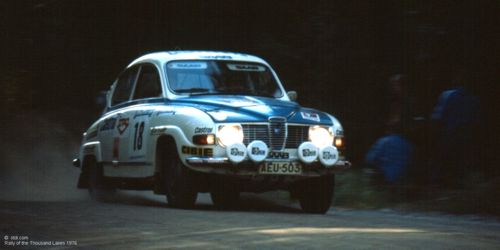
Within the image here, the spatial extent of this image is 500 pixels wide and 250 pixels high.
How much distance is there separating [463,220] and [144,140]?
3.72 meters

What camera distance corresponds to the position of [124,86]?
14328 millimetres

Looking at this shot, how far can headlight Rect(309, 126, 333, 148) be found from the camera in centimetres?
1210

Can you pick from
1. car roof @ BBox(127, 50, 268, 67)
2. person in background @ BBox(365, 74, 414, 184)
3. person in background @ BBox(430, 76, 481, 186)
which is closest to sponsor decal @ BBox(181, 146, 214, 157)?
car roof @ BBox(127, 50, 268, 67)

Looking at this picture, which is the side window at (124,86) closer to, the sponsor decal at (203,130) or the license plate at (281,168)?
the sponsor decal at (203,130)

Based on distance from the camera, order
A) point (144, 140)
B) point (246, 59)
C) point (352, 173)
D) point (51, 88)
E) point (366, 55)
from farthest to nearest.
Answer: point (51, 88)
point (366, 55)
point (352, 173)
point (246, 59)
point (144, 140)

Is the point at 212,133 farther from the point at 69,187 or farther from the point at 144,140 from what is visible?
the point at 69,187

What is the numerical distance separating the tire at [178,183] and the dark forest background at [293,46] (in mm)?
4481

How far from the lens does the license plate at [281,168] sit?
460 inches

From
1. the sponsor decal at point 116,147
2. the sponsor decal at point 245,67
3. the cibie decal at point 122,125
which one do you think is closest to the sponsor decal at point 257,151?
the sponsor decal at point 245,67

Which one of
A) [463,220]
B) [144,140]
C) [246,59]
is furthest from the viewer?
[246,59]

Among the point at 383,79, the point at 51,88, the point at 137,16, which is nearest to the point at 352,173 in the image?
the point at 383,79

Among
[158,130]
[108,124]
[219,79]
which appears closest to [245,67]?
[219,79]

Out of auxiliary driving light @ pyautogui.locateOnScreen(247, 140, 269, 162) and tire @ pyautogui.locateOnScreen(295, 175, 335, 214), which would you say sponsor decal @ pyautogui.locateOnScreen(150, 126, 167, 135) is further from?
tire @ pyautogui.locateOnScreen(295, 175, 335, 214)

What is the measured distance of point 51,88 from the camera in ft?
74.4
